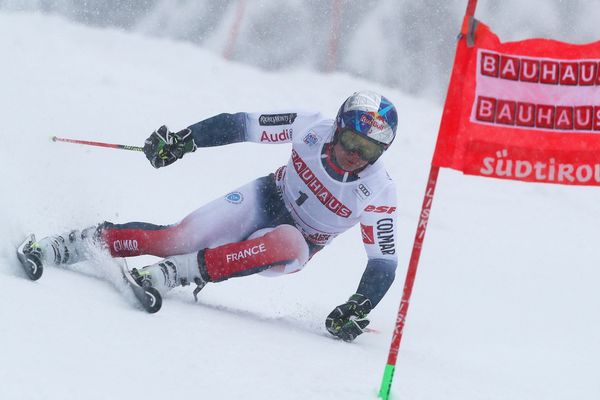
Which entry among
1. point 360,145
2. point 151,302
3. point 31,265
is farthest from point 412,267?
point 31,265

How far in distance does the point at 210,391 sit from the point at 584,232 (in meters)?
8.39

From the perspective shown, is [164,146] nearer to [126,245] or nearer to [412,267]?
[126,245]

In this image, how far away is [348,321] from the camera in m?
4.46

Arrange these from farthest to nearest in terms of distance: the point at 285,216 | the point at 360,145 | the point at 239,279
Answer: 1. the point at 239,279
2. the point at 285,216
3. the point at 360,145

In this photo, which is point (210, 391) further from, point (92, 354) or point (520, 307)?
point (520, 307)

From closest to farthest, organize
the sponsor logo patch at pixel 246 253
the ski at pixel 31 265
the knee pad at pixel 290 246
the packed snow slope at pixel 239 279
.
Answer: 1. the packed snow slope at pixel 239 279
2. the ski at pixel 31 265
3. the sponsor logo patch at pixel 246 253
4. the knee pad at pixel 290 246

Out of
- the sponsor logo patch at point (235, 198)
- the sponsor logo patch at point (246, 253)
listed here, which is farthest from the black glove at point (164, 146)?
the sponsor logo patch at point (246, 253)

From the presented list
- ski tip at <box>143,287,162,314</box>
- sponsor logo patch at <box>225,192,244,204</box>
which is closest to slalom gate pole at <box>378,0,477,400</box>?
ski tip at <box>143,287,162,314</box>

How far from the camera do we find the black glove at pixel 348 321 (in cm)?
443

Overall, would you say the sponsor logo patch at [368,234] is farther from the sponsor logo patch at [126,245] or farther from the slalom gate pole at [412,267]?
the slalom gate pole at [412,267]

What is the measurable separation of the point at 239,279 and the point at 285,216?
6.24 ft

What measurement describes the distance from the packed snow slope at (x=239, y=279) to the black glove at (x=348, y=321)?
80 mm

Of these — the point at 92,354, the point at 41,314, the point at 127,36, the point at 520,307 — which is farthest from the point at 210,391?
the point at 127,36

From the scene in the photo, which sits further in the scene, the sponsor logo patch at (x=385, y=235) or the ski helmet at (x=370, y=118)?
the sponsor logo patch at (x=385, y=235)
